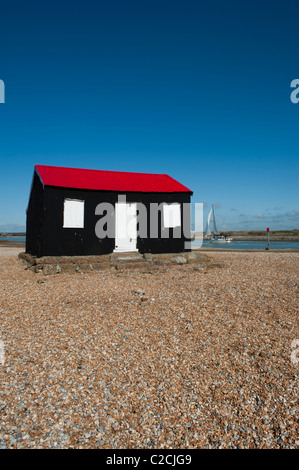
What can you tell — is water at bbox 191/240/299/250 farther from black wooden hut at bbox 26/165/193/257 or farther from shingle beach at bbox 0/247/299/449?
shingle beach at bbox 0/247/299/449

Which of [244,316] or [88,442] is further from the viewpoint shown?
[244,316]

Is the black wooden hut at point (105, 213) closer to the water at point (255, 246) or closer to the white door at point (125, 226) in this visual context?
the white door at point (125, 226)

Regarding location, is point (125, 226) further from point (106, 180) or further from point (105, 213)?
point (106, 180)

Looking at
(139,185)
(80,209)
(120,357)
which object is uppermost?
(139,185)

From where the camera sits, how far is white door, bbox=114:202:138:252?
53.8ft

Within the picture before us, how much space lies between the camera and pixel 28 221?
68.2ft

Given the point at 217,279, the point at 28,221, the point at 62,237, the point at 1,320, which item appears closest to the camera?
the point at 1,320

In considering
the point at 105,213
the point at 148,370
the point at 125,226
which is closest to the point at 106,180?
the point at 105,213

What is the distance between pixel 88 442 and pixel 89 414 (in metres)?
0.49

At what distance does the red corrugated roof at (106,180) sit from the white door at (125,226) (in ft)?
3.54

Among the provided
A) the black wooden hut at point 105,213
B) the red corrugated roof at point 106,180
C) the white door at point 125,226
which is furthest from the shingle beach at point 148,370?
the red corrugated roof at point 106,180

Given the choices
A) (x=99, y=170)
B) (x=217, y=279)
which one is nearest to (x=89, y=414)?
(x=217, y=279)

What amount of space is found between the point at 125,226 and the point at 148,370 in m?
11.8
